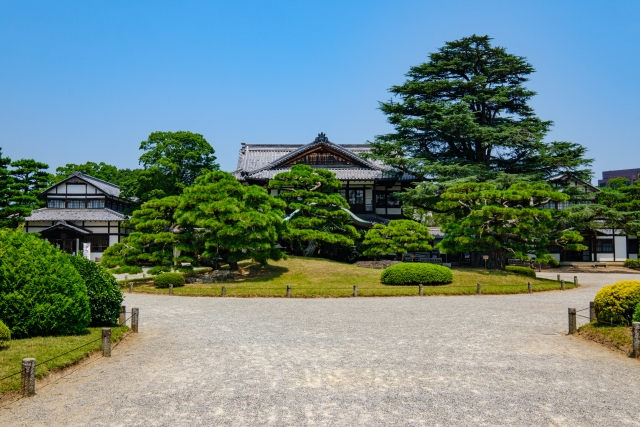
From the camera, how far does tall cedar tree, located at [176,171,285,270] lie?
78.0 feet

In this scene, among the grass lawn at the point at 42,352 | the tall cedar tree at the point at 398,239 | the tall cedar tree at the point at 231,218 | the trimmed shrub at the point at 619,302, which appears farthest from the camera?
the tall cedar tree at the point at 398,239

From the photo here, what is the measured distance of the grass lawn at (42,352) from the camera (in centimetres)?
788

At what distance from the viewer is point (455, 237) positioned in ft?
90.8

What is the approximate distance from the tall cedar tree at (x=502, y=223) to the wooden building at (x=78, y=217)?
29032mm

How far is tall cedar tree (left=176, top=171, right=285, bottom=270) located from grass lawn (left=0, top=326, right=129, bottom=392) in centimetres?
1257

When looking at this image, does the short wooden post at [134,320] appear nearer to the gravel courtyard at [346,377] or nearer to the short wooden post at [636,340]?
the gravel courtyard at [346,377]

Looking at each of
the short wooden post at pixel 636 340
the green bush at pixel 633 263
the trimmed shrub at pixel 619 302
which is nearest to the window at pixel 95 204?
the trimmed shrub at pixel 619 302

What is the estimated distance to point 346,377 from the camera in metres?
8.31

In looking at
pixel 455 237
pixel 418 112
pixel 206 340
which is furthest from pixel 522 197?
pixel 206 340

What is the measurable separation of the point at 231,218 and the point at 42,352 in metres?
14.8

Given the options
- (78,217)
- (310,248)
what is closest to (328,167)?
(310,248)

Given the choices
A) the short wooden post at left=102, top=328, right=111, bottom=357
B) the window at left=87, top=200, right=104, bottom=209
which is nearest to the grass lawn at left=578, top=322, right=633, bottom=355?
the short wooden post at left=102, top=328, right=111, bottom=357

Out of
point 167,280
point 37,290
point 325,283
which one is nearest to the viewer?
point 37,290

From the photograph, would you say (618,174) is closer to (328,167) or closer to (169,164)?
(328,167)
